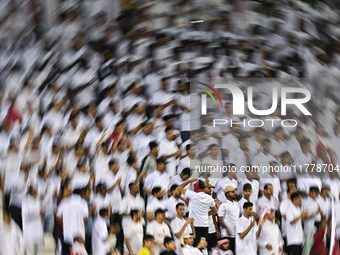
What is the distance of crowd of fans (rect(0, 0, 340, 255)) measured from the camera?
11.6ft

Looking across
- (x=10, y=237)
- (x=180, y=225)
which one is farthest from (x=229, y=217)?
(x=10, y=237)

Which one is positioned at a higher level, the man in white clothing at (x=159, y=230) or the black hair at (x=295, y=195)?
the black hair at (x=295, y=195)

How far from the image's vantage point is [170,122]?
4145 mm

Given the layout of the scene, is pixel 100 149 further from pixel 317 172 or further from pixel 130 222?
pixel 317 172

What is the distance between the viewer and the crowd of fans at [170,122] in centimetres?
353

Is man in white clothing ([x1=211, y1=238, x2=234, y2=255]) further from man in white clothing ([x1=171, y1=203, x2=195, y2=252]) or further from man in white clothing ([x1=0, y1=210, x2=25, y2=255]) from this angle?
man in white clothing ([x1=0, y1=210, x2=25, y2=255])

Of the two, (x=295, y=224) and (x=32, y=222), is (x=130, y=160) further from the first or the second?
(x=295, y=224)

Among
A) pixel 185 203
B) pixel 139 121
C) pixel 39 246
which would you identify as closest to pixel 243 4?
pixel 139 121

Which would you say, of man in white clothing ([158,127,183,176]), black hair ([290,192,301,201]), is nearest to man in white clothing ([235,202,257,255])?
black hair ([290,192,301,201])

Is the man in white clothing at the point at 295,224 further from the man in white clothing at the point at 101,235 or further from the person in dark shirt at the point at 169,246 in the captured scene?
the man in white clothing at the point at 101,235

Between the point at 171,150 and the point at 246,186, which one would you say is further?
the point at 171,150

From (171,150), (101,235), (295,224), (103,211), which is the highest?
(171,150)
